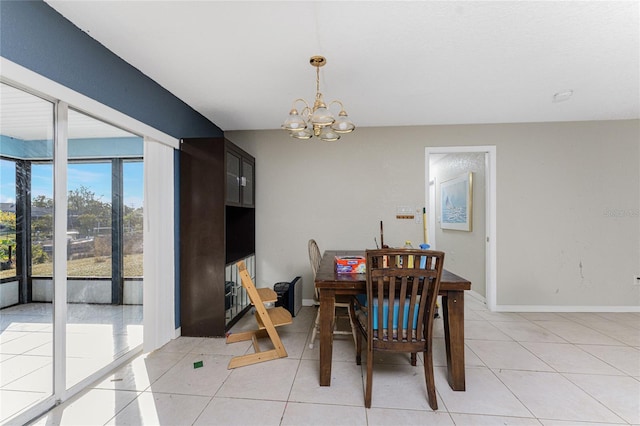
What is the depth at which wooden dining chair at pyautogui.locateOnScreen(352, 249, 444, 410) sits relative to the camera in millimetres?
1705

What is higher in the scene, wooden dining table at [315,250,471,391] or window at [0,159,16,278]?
window at [0,159,16,278]

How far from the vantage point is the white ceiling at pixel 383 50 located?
5.47 ft

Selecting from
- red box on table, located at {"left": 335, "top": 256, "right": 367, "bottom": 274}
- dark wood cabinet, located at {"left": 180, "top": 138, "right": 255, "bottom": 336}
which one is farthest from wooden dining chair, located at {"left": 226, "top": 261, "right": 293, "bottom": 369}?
red box on table, located at {"left": 335, "top": 256, "right": 367, "bottom": 274}

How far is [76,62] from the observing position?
179cm

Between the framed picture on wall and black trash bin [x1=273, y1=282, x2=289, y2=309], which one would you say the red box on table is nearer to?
black trash bin [x1=273, y1=282, x2=289, y2=309]

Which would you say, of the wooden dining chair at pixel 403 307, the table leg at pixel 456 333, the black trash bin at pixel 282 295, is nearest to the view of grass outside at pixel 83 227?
the black trash bin at pixel 282 295

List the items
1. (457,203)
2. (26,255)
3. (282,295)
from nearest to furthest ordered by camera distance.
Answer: (26,255) < (282,295) < (457,203)

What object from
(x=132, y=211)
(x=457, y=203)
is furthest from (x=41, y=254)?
(x=457, y=203)

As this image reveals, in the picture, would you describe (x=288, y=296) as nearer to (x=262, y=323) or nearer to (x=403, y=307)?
(x=262, y=323)

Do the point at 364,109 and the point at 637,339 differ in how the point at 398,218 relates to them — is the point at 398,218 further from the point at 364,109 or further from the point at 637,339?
the point at 637,339

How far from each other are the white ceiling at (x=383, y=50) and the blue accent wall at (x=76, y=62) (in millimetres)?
81

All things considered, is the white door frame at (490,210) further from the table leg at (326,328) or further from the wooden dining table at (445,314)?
→ the table leg at (326,328)

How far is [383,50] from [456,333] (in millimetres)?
2064

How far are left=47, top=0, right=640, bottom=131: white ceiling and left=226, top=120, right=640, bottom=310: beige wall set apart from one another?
2.06ft
